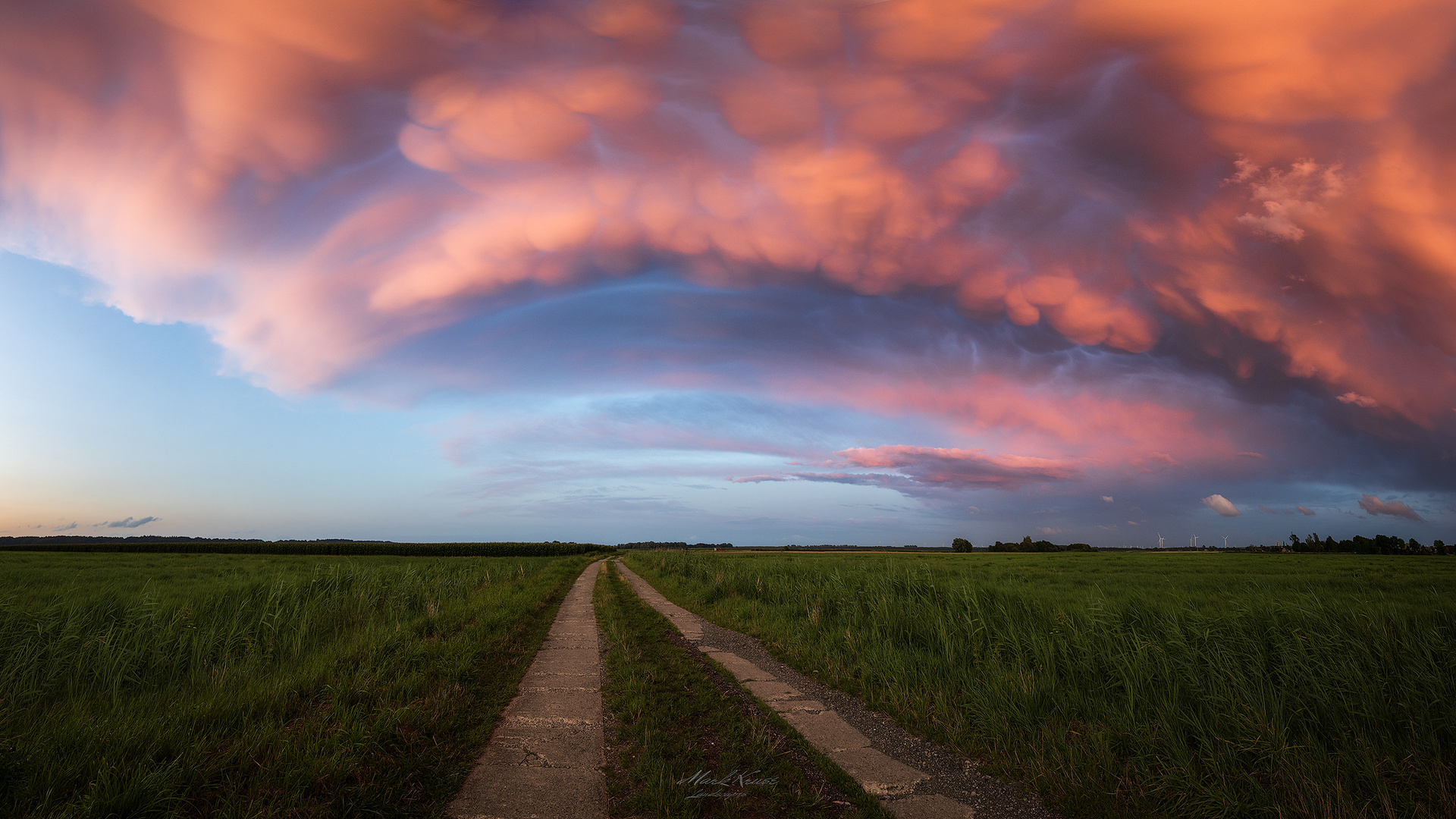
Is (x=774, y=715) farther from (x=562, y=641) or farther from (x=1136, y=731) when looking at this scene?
(x=562, y=641)

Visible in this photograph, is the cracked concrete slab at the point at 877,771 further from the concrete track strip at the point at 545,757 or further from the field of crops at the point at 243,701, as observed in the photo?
the field of crops at the point at 243,701

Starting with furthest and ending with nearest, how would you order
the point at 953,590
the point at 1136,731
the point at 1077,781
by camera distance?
the point at 953,590
the point at 1136,731
the point at 1077,781

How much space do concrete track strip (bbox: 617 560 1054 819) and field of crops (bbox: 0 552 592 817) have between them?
12.6 feet

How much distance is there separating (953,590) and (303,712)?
11.3 meters

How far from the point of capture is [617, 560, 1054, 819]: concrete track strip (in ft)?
16.1

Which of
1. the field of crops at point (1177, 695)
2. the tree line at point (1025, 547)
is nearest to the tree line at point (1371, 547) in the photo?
the tree line at point (1025, 547)

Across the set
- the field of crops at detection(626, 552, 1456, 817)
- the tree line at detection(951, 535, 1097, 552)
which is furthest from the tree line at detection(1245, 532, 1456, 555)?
the field of crops at detection(626, 552, 1456, 817)

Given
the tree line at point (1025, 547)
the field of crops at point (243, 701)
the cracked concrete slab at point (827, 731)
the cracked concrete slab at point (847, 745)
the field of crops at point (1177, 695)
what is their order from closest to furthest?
1. the field of crops at point (243, 701)
2. the cracked concrete slab at point (847, 745)
3. the field of crops at point (1177, 695)
4. the cracked concrete slab at point (827, 731)
5. the tree line at point (1025, 547)

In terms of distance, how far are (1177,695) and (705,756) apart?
228 inches

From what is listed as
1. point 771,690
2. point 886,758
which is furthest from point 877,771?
point 771,690

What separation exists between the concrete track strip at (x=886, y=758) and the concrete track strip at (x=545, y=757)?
2443 millimetres

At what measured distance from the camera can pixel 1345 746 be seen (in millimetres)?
5543

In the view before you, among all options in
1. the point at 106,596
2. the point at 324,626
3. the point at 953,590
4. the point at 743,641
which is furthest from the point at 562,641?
the point at 953,590

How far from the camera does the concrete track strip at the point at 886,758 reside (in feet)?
16.1
